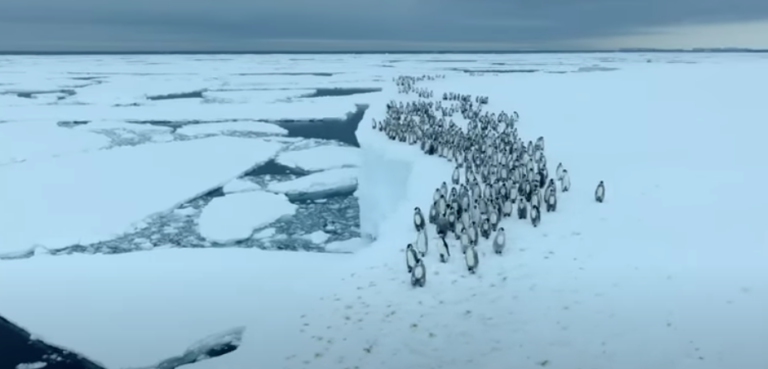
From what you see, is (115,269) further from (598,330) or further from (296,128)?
(296,128)

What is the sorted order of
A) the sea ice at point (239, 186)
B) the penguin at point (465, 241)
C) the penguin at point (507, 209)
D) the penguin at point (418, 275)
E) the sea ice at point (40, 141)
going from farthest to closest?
1. the sea ice at point (40, 141)
2. the sea ice at point (239, 186)
3. the penguin at point (507, 209)
4. the penguin at point (465, 241)
5. the penguin at point (418, 275)

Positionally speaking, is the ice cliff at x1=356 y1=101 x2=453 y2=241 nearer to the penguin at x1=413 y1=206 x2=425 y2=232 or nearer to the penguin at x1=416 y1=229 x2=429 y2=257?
the penguin at x1=413 y1=206 x2=425 y2=232

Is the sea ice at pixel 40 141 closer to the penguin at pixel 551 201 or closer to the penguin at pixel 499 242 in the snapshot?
the penguin at pixel 499 242

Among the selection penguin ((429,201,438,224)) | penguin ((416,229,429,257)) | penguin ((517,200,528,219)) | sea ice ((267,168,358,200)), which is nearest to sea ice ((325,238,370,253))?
penguin ((429,201,438,224))

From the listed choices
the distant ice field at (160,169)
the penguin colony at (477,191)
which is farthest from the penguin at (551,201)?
the distant ice field at (160,169)

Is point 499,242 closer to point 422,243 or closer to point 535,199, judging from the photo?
point 422,243

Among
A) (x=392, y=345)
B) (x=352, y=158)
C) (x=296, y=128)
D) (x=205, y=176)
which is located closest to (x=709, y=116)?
(x=352, y=158)
